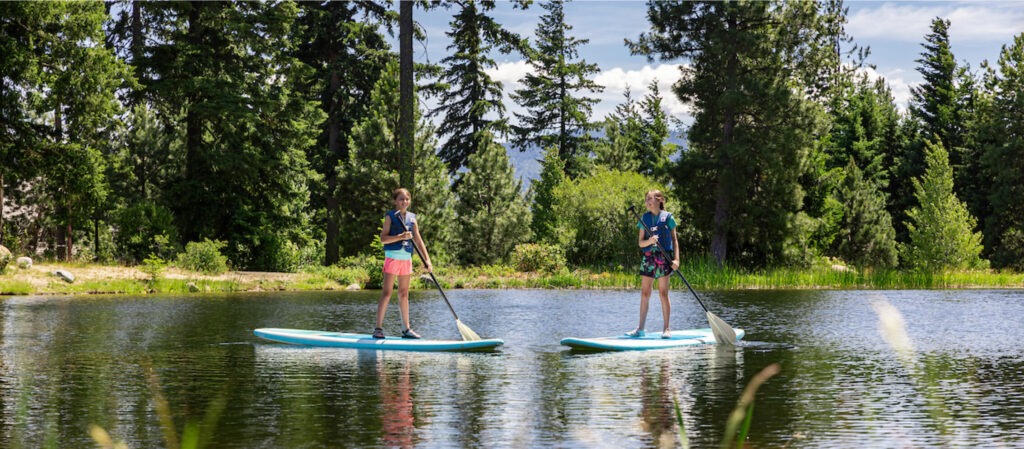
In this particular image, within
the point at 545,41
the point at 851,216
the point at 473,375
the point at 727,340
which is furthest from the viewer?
the point at 545,41

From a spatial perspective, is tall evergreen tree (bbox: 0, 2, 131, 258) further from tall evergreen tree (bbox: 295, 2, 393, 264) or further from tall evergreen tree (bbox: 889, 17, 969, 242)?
tall evergreen tree (bbox: 889, 17, 969, 242)

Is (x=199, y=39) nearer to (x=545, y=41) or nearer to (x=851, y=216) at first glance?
(x=545, y=41)

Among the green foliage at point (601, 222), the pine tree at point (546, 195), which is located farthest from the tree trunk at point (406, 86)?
the pine tree at point (546, 195)

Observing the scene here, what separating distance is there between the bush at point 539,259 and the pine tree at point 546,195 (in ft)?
42.9

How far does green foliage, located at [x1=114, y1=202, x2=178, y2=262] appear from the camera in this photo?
33.9 m

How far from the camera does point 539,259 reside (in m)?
32.8

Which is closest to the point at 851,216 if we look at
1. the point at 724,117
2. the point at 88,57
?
the point at 724,117

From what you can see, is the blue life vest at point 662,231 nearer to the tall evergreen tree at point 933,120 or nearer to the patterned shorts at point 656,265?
the patterned shorts at point 656,265

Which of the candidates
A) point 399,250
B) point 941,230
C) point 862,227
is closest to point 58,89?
point 399,250

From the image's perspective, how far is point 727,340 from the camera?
1262 cm

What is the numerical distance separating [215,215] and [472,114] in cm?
2101

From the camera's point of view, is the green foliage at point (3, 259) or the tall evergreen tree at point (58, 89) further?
the tall evergreen tree at point (58, 89)

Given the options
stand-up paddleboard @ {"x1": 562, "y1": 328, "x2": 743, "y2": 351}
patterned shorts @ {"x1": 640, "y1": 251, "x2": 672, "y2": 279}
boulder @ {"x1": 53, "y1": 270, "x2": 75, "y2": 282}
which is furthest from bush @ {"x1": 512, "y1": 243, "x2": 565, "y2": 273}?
patterned shorts @ {"x1": 640, "y1": 251, "x2": 672, "y2": 279}

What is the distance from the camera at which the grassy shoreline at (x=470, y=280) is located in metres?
25.6
